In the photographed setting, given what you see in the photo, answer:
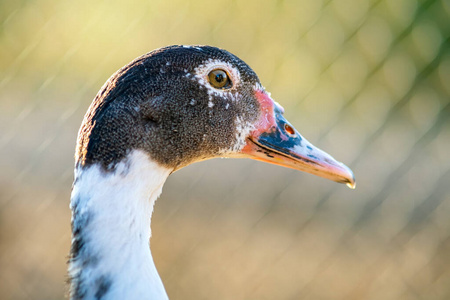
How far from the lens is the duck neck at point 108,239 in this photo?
5.95 feet

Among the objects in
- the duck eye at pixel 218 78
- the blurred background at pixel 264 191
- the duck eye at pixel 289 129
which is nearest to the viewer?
the duck eye at pixel 218 78

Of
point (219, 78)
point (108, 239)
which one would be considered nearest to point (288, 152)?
point (219, 78)

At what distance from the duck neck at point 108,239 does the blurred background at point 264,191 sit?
2.03m

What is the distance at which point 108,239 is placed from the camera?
1.82 meters

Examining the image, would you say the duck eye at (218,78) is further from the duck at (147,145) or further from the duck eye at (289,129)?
the duck eye at (289,129)

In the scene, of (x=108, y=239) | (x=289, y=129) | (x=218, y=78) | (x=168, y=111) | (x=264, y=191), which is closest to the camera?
(x=108, y=239)

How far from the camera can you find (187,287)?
4.02 metres

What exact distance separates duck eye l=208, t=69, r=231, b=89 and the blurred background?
1.83 metres

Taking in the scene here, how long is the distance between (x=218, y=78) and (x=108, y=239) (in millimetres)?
639

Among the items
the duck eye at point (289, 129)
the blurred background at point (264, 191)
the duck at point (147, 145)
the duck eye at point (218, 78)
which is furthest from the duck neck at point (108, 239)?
the blurred background at point (264, 191)

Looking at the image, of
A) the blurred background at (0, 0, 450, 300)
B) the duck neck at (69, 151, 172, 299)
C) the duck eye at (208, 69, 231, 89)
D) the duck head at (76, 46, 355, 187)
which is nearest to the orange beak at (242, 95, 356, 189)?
the duck head at (76, 46, 355, 187)

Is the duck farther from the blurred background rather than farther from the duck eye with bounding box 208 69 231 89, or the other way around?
the blurred background

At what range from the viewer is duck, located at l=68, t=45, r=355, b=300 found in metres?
1.82

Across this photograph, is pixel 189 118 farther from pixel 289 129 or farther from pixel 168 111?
pixel 289 129
